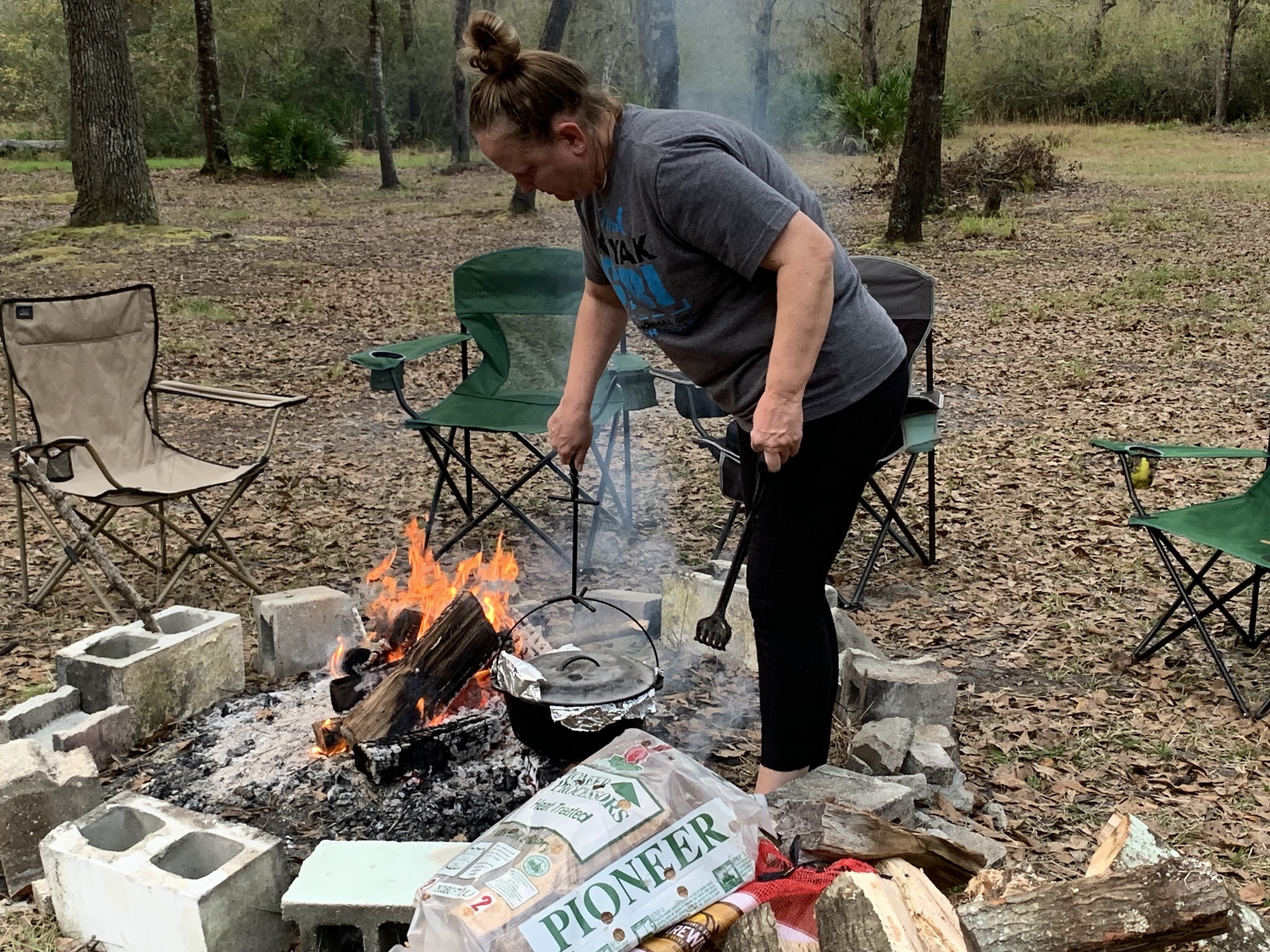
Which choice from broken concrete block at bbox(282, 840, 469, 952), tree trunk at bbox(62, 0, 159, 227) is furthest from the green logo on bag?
tree trunk at bbox(62, 0, 159, 227)

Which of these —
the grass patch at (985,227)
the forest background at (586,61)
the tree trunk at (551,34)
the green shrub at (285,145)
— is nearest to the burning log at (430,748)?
the grass patch at (985,227)

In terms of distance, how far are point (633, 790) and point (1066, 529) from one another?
286 cm

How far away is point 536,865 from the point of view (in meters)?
1.68

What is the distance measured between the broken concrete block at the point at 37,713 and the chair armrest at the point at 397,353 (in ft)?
4.82

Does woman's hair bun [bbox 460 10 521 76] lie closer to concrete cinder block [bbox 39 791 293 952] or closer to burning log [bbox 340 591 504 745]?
burning log [bbox 340 591 504 745]

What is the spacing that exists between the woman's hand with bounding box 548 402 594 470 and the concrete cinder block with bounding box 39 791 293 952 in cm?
98

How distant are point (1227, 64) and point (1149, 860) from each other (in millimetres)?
28722

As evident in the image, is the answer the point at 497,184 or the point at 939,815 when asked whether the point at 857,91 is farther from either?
the point at 939,815

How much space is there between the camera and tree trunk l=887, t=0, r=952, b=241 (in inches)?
408

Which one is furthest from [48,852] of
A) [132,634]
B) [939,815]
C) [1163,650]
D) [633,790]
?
[1163,650]

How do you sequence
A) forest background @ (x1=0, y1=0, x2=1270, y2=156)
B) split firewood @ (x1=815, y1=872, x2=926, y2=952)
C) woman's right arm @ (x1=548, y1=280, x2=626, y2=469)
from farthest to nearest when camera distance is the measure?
1. forest background @ (x1=0, y1=0, x2=1270, y2=156)
2. woman's right arm @ (x1=548, y1=280, x2=626, y2=469)
3. split firewood @ (x1=815, y1=872, x2=926, y2=952)

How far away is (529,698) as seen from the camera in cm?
220

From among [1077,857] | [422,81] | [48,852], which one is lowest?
[1077,857]

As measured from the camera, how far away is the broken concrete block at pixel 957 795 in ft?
7.84
